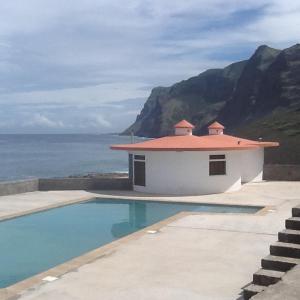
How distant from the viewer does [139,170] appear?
23031mm

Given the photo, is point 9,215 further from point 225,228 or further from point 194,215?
point 225,228

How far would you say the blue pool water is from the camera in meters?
10.9

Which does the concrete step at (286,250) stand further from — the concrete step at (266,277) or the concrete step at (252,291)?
the concrete step at (252,291)

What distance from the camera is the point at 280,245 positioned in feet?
26.1

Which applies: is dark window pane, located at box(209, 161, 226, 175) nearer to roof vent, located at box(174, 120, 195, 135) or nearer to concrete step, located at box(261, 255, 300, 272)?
roof vent, located at box(174, 120, 195, 135)

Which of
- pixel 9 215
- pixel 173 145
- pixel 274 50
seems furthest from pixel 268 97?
pixel 9 215

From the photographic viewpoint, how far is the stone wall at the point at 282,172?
86.2ft

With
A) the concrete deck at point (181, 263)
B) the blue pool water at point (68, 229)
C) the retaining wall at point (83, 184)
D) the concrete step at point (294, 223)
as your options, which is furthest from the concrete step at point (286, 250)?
the retaining wall at point (83, 184)

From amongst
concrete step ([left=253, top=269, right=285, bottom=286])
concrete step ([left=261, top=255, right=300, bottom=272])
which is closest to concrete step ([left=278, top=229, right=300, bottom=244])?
concrete step ([left=261, top=255, right=300, bottom=272])

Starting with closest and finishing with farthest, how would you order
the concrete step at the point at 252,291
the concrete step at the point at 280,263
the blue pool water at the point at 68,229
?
the concrete step at the point at 252,291, the concrete step at the point at 280,263, the blue pool water at the point at 68,229

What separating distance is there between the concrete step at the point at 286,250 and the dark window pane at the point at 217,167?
14.1 metres

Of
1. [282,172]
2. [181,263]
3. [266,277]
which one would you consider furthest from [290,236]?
[282,172]

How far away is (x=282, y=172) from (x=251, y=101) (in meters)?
99.6

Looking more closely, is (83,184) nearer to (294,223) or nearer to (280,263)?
(294,223)
